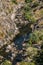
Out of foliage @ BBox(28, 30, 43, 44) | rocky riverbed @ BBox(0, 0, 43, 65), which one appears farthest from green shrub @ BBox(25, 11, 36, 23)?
foliage @ BBox(28, 30, 43, 44)

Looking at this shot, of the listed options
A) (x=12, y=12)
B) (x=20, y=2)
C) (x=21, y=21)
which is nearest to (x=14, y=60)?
(x=21, y=21)

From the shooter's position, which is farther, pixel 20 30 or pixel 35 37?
pixel 20 30

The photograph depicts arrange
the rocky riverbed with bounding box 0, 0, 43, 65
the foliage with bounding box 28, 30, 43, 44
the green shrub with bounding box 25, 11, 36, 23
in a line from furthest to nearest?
1. the green shrub with bounding box 25, 11, 36, 23
2. the foliage with bounding box 28, 30, 43, 44
3. the rocky riverbed with bounding box 0, 0, 43, 65

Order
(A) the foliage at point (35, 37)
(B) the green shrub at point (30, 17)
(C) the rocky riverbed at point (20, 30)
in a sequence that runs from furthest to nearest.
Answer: (B) the green shrub at point (30, 17)
(A) the foliage at point (35, 37)
(C) the rocky riverbed at point (20, 30)

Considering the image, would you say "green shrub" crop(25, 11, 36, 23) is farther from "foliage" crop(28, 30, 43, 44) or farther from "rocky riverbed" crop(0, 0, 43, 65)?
"foliage" crop(28, 30, 43, 44)

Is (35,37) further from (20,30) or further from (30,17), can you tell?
(30,17)

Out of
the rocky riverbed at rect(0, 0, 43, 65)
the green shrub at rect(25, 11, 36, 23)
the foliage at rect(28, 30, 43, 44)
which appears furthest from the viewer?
the green shrub at rect(25, 11, 36, 23)

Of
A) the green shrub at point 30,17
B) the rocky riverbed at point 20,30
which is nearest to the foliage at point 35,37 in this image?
the rocky riverbed at point 20,30

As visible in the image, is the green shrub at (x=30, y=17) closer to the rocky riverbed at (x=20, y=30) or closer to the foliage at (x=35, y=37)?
the rocky riverbed at (x=20, y=30)

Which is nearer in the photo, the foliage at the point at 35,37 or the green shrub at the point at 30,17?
the foliage at the point at 35,37

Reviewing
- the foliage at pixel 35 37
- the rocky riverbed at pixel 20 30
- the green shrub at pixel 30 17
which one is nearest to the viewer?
the rocky riverbed at pixel 20 30

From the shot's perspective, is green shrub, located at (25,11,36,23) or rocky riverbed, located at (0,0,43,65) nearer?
rocky riverbed, located at (0,0,43,65)

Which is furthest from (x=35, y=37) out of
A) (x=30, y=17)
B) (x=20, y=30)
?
(x=30, y=17)
